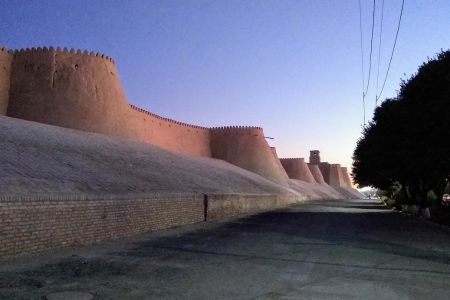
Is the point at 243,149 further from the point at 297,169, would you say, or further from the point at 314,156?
the point at 314,156

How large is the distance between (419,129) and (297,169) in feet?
229

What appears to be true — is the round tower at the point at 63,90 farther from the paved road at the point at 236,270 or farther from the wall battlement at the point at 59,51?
the paved road at the point at 236,270

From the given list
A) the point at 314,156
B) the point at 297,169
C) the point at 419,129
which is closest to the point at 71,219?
the point at 419,129

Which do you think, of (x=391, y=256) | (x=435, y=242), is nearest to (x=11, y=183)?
(x=391, y=256)

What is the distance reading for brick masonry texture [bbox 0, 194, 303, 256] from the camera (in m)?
9.42

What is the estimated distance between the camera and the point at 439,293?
23.5ft

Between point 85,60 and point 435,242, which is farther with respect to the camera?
point 85,60

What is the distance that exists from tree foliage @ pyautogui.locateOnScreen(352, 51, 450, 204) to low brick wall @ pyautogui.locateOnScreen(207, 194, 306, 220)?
9679mm

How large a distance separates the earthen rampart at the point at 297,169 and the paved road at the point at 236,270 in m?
78.1

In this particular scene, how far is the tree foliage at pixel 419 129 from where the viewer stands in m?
21.2

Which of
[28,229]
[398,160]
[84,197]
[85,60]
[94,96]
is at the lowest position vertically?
[28,229]

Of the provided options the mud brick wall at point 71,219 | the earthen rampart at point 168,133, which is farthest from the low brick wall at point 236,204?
the earthen rampart at point 168,133

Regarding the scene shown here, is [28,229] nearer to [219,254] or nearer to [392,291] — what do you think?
[219,254]

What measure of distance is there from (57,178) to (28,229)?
4549 millimetres
